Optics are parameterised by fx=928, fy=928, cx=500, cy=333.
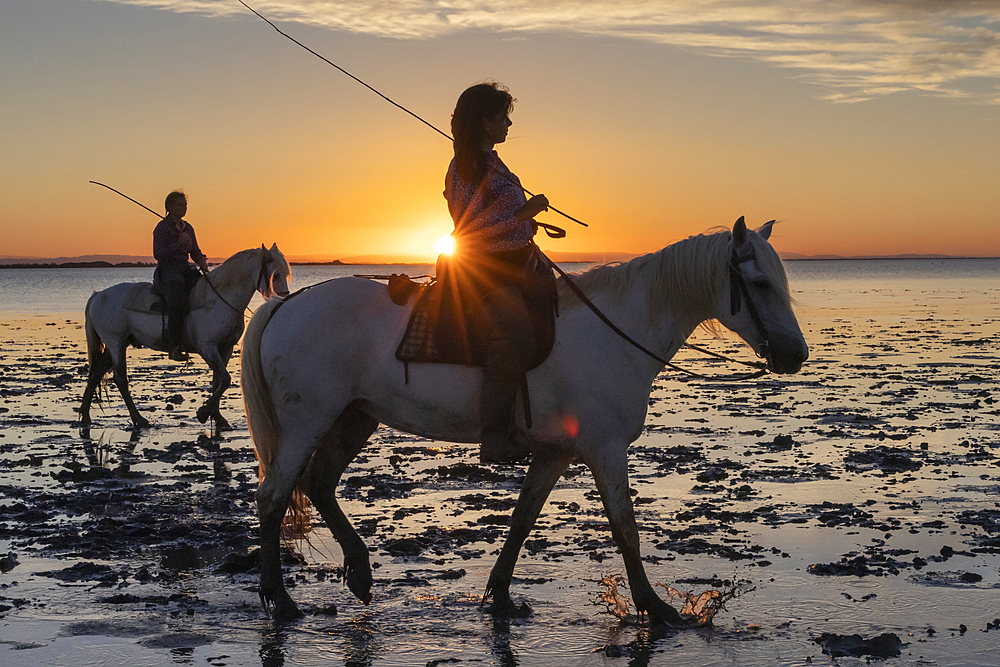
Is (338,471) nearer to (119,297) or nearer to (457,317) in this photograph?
(457,317)

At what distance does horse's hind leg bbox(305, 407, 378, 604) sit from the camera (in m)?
5.92

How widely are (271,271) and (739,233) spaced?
9.08m

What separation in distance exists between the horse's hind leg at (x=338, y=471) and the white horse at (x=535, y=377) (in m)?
0.01

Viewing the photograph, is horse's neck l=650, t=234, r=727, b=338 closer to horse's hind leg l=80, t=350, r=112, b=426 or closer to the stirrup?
the stirrup

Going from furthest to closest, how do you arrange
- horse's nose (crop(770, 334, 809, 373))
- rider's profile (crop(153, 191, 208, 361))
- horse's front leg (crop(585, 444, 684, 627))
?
rider's profile (crop(153, 191, 208, 361))
horse's front leg (crop(585, 444, 684, 627))
horse's nose (crop(770, 334, 809, 373))

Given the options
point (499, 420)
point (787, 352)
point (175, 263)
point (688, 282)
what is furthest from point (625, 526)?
point (175, 263)

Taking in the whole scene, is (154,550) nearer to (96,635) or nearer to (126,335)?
(96,635)

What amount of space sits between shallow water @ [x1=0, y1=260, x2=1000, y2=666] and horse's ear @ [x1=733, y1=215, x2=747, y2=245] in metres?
2.17

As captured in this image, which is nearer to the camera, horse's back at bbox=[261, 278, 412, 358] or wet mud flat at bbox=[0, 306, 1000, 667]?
wet mud flat at bbox=[0, 306, 1000, 667]

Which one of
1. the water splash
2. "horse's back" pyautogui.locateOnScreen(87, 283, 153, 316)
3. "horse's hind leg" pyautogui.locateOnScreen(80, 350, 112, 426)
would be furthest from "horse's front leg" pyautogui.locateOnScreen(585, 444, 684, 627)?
"horse's back" pyautogui.locateOnScreen(87, 283, 153, 316)

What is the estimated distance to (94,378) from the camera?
13.9m

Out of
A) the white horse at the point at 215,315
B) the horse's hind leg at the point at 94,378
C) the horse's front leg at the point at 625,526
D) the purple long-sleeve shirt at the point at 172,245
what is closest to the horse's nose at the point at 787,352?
the horse's front leg at the point at 625,526

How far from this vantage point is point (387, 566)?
6430 millimetres

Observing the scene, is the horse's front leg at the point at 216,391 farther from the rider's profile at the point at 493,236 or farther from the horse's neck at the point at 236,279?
the rider's profile at the point at 493,236
